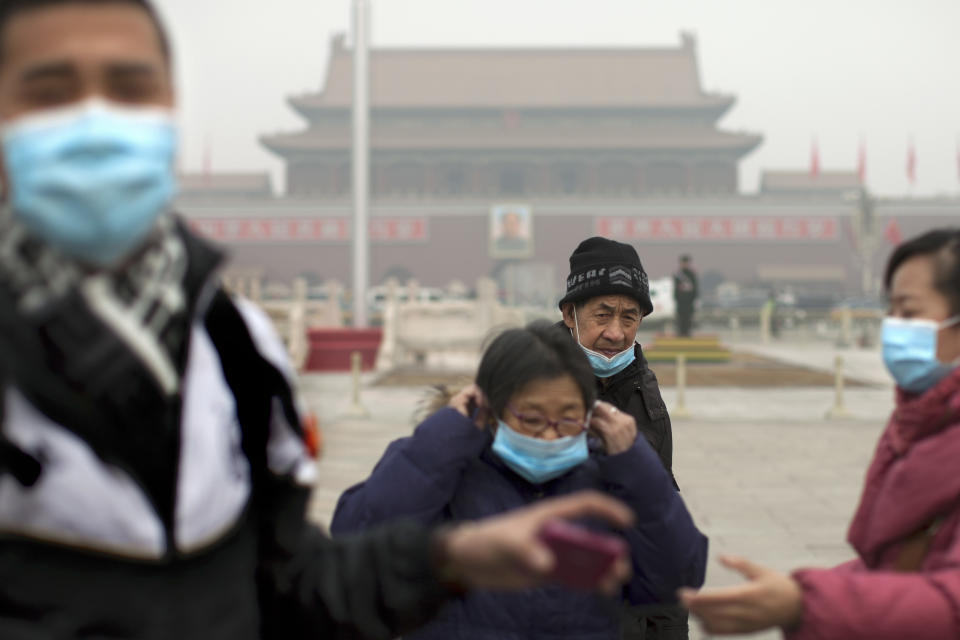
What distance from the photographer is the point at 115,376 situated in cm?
84

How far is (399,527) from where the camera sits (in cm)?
97

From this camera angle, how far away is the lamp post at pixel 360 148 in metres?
15.9

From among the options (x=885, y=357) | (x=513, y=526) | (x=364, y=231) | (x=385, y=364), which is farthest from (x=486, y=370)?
(x=364, y=231)

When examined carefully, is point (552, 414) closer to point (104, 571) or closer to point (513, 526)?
point (513, 526)

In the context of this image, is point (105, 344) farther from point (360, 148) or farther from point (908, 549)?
point (360, 148)

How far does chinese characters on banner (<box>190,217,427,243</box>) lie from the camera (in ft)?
121

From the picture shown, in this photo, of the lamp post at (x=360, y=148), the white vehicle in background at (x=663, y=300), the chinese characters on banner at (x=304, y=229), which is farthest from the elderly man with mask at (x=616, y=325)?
the chinese characters on banner at (x=304, y=229)

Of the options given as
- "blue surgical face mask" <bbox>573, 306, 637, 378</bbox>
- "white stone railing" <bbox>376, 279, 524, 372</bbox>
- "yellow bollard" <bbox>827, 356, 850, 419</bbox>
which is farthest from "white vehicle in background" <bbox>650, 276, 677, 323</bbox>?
"blue surgical face mask" <bbox>573, 306, 637, 378</bbox>

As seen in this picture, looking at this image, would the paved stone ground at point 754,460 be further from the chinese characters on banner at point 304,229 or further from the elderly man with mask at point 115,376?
the chinese characters on banner at point 304,229

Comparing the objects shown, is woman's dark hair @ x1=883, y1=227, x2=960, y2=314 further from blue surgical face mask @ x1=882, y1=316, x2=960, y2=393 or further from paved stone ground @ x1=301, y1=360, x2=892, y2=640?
paved stone ground @ x1=301, y1=360, x2=892, y2=640

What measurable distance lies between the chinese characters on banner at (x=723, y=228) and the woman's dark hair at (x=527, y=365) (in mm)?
34982

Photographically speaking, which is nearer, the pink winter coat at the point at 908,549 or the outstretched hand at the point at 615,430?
the pink winter coat at the point at 908,549

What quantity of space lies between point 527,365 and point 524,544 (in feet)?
2.57

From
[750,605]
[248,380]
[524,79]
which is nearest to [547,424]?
[750,605]
